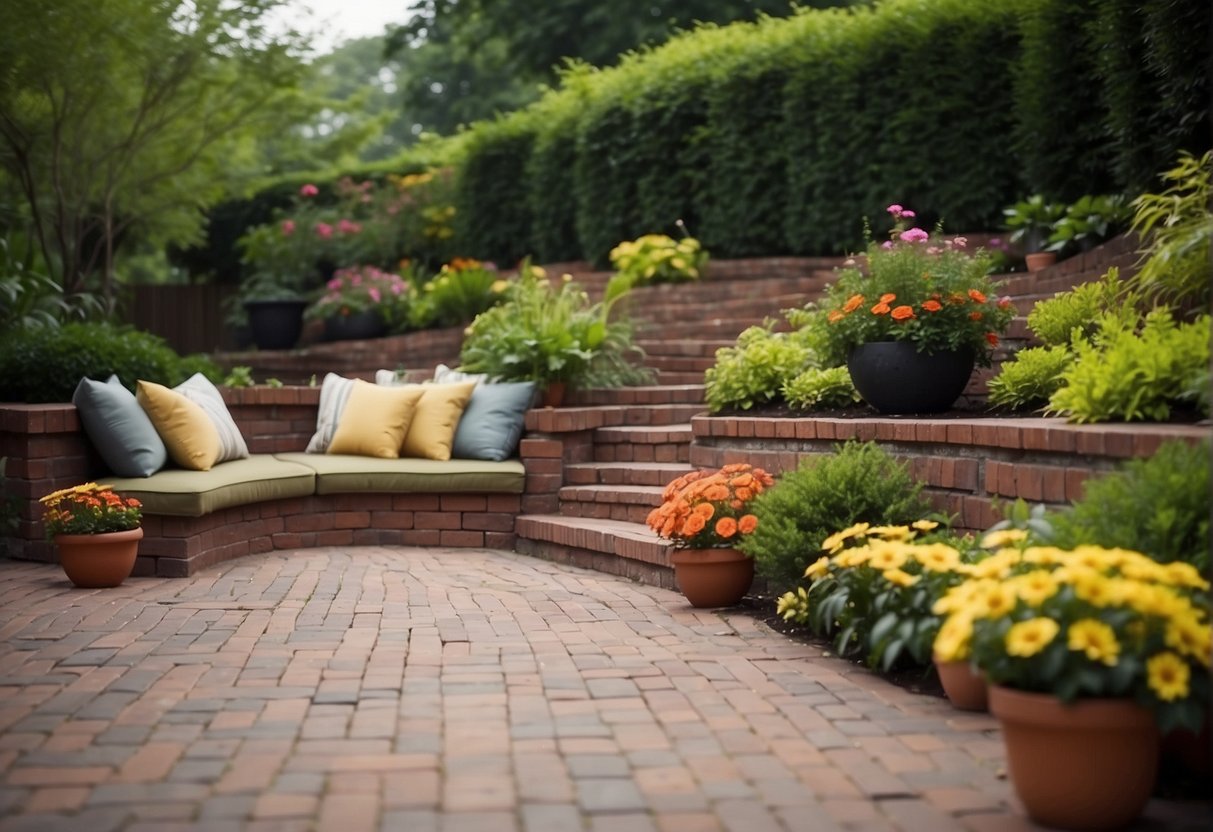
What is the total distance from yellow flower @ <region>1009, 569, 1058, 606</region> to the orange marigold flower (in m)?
2.12

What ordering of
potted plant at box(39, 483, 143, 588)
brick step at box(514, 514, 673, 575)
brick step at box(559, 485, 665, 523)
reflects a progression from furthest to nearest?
brick step at box(559, 485, 665, 523), brick step at box(514, 514, 673, 575), potted plant at box(39, 483, 143, 588)

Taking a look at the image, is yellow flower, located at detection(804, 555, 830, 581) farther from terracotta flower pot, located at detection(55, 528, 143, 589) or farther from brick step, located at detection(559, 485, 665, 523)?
terracotta flower pot, located at detection(55, 528, 143, 589)

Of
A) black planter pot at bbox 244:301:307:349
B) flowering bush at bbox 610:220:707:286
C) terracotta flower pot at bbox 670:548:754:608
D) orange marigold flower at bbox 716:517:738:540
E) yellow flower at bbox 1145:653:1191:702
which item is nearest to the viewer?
yellow flower at bbox 1145:653:1191:702

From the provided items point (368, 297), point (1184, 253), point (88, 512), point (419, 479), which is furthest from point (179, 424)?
point (368, 297)

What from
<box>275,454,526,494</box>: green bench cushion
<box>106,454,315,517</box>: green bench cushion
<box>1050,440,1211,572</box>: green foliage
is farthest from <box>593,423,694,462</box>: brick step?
<box>1050,440,1211,572</box>: green foliage

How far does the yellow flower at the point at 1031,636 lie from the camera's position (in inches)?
104

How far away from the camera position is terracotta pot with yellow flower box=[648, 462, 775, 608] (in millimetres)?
4949

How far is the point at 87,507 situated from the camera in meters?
5.47

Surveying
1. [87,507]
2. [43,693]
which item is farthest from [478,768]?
[87,507]

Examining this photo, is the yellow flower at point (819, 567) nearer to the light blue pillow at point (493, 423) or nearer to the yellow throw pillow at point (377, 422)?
the light blue pillow at point (493, 423)

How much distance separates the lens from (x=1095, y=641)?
2.63 m

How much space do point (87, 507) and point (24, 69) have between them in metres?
5.25

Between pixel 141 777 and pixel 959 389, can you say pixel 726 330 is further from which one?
pixel 141 777

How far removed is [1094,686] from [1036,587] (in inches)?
9.9
